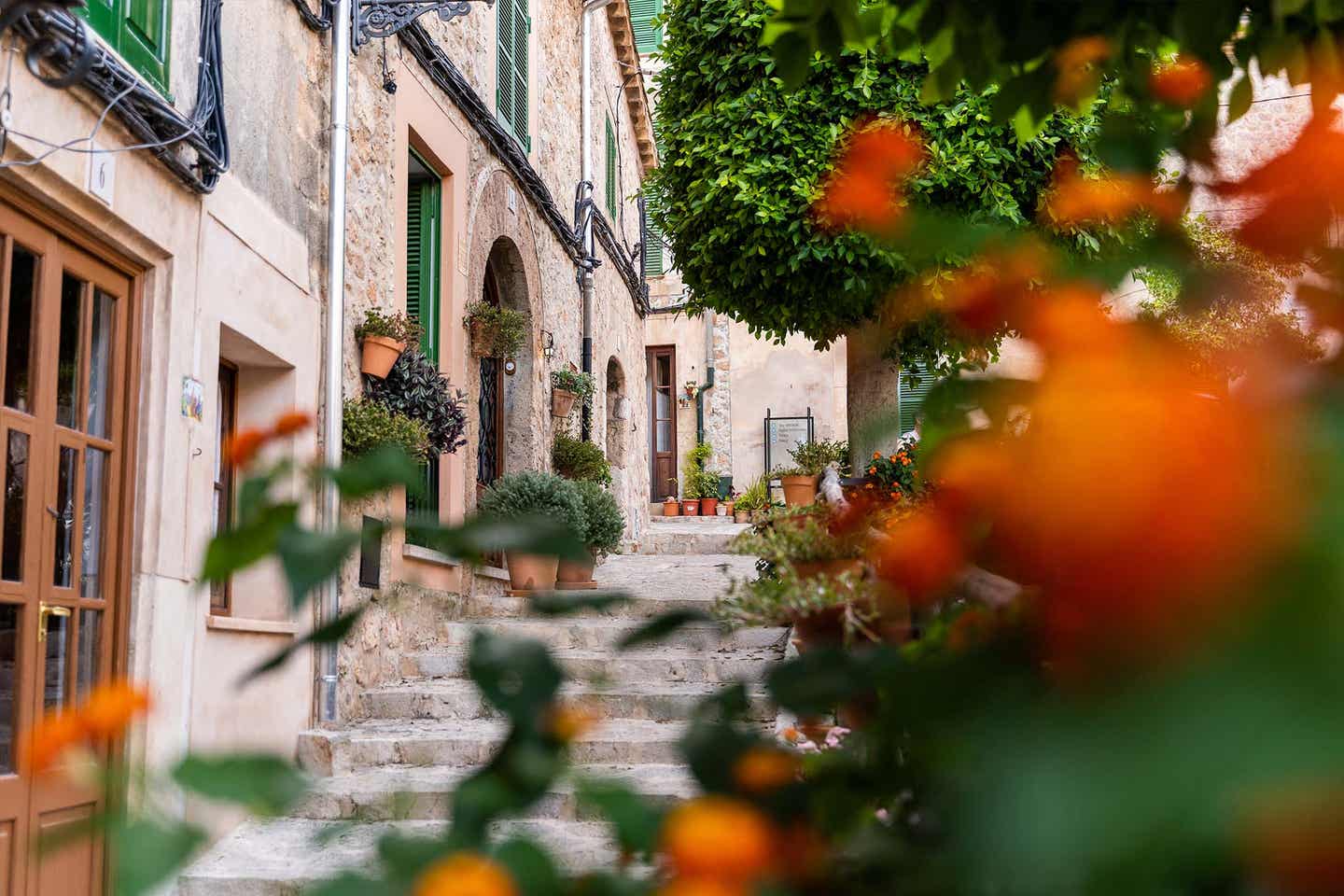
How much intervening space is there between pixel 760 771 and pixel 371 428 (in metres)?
5.36

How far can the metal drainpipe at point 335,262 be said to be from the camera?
5520 mm

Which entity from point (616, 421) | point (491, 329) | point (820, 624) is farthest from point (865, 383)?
point (820, 624)

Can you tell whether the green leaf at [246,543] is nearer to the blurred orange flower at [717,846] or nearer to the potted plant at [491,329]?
the blurred orange flower at [717,846]

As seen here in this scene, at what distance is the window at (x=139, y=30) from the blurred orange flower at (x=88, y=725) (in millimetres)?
3690

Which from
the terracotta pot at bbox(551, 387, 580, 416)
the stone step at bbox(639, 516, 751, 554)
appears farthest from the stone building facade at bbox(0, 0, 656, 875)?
the stone step at bbox(639, 516, 751, 554)

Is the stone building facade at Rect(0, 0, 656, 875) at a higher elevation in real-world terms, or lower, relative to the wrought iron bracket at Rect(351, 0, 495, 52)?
lower

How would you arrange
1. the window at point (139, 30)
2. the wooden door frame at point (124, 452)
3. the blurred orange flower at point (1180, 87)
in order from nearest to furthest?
the blurred orange flower at point (1180, 87)
the window at point (139, 30)
the wooden door frame at point (124, 452)

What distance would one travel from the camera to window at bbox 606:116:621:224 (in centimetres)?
1327

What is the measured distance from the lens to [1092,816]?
1.04 ft

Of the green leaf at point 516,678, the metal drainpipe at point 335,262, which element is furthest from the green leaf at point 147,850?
the metal drainpipe at point 335,262

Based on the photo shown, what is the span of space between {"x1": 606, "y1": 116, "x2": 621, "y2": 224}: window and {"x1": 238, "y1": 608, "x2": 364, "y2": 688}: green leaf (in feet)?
41.8

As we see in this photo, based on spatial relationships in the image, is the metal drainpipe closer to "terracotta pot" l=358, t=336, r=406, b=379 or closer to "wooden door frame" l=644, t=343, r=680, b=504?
"terracotta pot" l=358, t=336, r=406, b=379

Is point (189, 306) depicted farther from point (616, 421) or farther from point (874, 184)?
point (616, 421)

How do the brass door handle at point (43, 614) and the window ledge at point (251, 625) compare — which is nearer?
the brass door handle at point (43, 614)
